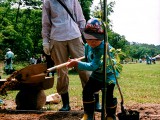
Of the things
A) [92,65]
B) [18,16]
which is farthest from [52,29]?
[18,16]

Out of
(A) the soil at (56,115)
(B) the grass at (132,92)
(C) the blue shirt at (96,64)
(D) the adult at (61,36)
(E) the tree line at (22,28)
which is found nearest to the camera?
(C) the blue shirt at (96,64)

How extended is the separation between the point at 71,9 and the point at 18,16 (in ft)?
162

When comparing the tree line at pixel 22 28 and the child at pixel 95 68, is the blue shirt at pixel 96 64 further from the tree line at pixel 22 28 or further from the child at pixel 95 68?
the tree line at pixel 22 28

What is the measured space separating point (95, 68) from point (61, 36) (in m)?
1.81

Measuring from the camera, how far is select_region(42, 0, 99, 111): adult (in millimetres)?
5820

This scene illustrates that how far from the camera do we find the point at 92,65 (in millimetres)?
4145

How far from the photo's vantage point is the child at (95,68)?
4094mm

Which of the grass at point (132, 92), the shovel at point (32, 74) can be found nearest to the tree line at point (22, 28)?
the grass at point (132, 92)

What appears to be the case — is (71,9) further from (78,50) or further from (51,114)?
(51,114)

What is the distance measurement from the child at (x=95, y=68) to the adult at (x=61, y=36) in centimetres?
125

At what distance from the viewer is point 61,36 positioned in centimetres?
580

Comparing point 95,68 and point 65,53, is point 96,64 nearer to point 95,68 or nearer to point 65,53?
point 95,68

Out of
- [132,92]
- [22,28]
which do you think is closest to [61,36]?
[132,92]

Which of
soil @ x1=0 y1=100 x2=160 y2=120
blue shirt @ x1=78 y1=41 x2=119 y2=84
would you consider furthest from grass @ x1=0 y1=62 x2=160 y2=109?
blue shirt @ x1=78 y1=41 x2=119 y2=84
